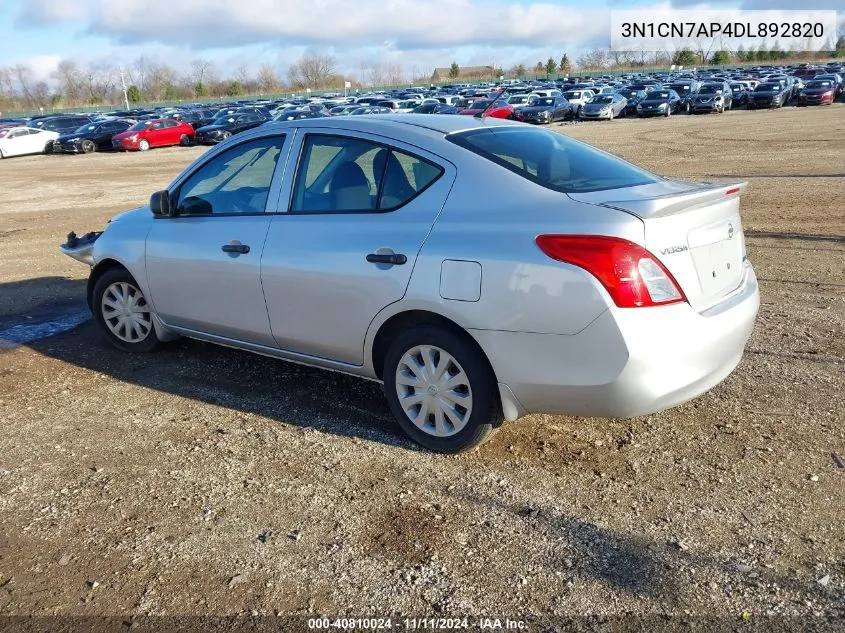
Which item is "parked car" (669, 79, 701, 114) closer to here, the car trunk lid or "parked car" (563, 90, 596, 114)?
"parked car" (563, 90, 596, 114)

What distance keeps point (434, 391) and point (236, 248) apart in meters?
1.63

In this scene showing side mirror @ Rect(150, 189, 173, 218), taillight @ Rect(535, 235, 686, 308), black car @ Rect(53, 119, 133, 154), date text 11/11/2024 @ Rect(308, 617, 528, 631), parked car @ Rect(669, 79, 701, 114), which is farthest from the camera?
parked car @ Rect(669, 79, 701, 114)

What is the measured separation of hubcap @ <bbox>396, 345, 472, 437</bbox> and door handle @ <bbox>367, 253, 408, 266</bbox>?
0.46 meters

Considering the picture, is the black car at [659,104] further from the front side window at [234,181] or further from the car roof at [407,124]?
the front side window at [234,181]

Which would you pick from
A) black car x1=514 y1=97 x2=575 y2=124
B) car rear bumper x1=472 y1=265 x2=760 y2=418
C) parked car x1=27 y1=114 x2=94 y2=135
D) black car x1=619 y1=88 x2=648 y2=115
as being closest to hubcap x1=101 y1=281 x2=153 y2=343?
car rear bumper x1=472 y1=265 x2=760 y2=418

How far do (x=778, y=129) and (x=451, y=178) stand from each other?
85.8ft

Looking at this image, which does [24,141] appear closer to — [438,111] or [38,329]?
[438,111]

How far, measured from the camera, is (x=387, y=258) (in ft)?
13.0

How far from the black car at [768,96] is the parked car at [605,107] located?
690 cm

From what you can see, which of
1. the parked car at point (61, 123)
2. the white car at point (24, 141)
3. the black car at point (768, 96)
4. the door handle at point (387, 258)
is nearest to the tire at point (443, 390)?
the door handle at point (387, 258)

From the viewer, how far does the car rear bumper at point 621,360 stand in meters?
3.37

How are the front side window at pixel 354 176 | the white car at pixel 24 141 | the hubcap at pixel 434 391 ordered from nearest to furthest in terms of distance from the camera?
the hubcap at pixel 434 391
the front side window at pixel 354 176
the white car at pixel 24 141

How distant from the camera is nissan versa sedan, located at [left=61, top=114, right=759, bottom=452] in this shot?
3.42m

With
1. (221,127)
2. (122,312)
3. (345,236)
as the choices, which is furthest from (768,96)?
(345,236)
